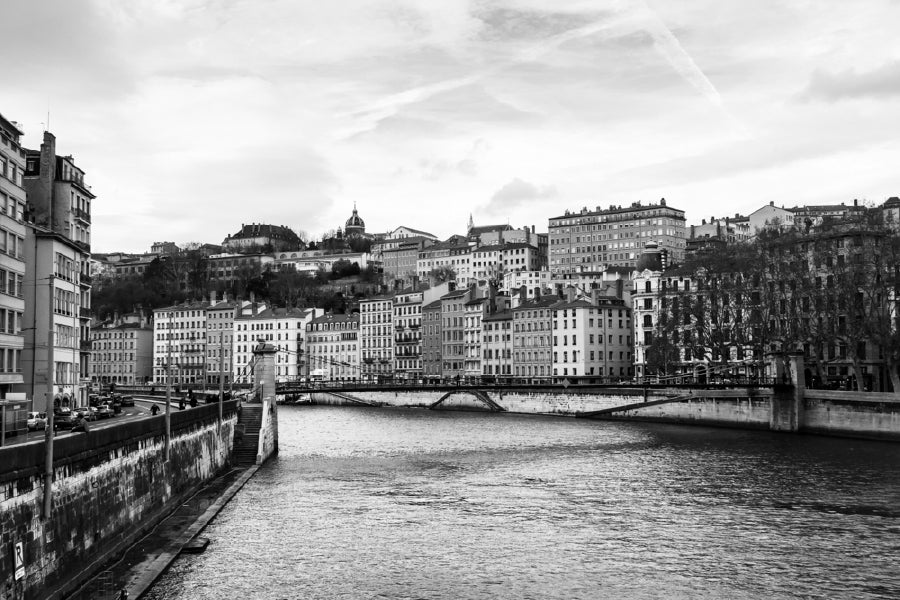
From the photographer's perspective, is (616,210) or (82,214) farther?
(616,210)

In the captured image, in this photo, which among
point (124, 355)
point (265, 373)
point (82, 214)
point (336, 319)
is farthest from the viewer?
point (124, 355)

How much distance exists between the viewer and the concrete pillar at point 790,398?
234 ft

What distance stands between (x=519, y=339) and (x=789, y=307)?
179ft

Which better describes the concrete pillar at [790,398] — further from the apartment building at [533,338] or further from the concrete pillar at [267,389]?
the apartment building at [533,338]

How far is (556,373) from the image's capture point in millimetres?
125062

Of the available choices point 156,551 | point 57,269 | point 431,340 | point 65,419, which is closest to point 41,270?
point 57,269

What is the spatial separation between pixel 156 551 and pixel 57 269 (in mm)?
29051

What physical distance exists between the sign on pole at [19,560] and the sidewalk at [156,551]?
2756mm

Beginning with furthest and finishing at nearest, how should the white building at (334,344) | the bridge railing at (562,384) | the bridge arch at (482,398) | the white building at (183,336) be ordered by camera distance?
the white building at (183,336)
the white building at (334,344)
the bridge arch at (482,398)
the bridge railing at (562,384)

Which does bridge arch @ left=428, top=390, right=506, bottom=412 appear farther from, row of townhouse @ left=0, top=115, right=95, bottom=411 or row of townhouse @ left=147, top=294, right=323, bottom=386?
row of townhouse @ left=147, top=294, right=323, bottom=386

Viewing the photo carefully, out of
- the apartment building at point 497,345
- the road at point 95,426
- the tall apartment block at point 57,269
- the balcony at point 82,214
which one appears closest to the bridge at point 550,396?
the apartment building at point 497,345

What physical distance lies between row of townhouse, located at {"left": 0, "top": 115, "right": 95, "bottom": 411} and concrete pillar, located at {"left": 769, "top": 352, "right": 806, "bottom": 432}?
45497mm

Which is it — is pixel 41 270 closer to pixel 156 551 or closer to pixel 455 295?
pixel 156 551

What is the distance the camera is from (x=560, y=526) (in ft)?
112
